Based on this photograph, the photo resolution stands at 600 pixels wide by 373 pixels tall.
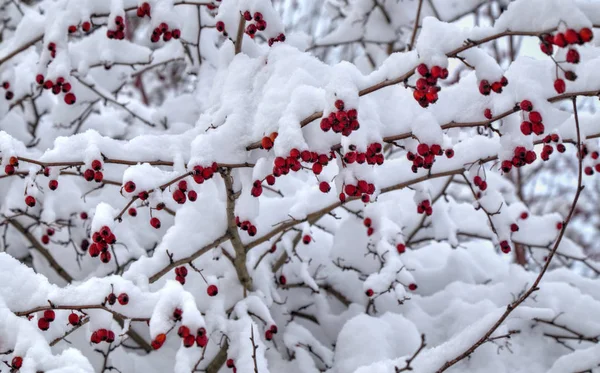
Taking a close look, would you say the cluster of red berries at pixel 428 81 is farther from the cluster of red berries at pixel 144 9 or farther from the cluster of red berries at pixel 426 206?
the cluster of red berries at pixel 144 9

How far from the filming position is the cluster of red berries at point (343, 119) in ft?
6.57

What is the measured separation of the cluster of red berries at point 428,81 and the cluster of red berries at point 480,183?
87 centimetres

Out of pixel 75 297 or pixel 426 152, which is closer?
pixel 75 297

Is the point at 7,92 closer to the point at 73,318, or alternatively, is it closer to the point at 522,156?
the point at 73,318

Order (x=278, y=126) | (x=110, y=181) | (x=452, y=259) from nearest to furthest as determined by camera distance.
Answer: (x=278, y=126)
(x=110, y=181)
(x=452, y=259)

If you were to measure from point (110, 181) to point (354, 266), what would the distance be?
1.72m

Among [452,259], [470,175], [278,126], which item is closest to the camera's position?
[278,126]

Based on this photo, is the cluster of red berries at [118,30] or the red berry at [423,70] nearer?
the red berry at [423,70]

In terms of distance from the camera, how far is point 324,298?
3896 millimetres

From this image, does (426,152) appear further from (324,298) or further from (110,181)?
(324,298)

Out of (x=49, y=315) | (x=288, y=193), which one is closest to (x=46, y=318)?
(x=49, y=315)

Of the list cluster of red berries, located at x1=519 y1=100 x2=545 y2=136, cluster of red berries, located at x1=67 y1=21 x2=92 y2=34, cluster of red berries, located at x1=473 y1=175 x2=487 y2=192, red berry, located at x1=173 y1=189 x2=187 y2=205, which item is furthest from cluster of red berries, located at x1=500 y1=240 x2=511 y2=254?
cluster of red berries, located at x1=67 y1=21 x2=92 y2=34

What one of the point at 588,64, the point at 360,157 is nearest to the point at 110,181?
the point at 360,157

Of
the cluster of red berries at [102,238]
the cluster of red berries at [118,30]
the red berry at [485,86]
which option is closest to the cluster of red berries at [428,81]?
the red berry at [485,86]
